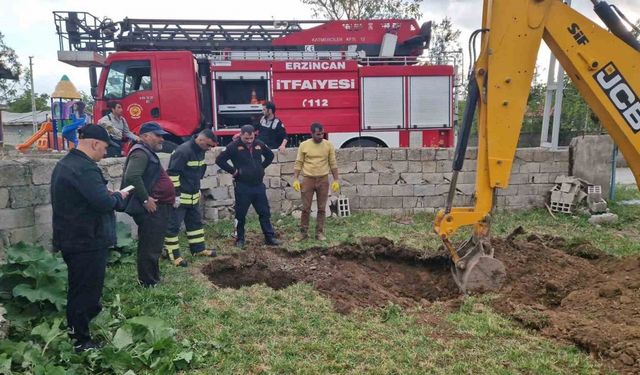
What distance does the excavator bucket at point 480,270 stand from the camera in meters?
4.68

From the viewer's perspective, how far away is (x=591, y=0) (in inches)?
161

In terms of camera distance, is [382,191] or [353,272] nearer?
[353,272]

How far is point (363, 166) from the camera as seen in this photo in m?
8.82

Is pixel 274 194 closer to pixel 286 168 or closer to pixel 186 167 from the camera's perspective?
pixel 286 168

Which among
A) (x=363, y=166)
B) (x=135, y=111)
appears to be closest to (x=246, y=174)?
(x=363, y=166)

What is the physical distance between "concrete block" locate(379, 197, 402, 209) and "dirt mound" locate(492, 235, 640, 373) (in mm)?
2842

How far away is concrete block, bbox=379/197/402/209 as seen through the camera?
8891 millimetres

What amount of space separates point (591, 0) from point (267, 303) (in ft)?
13.3

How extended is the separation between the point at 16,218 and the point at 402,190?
6.17m

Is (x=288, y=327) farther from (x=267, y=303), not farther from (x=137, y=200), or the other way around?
(x=137, y=200)

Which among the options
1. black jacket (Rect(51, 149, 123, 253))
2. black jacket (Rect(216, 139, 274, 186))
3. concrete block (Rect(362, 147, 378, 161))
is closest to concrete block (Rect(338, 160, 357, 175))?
concrete block (Rect(362, 147, 378, 161))

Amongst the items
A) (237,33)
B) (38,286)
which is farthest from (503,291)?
(237,33)

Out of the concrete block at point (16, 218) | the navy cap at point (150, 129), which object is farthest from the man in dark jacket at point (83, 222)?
the concrete block at point (16, 218)

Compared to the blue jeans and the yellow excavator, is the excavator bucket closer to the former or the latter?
the yellow excavator
